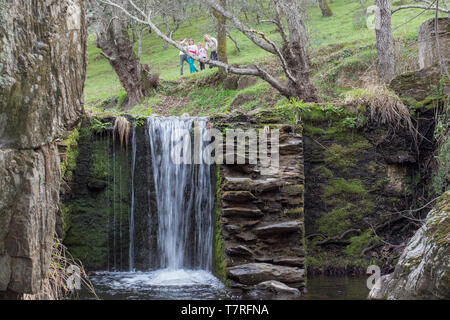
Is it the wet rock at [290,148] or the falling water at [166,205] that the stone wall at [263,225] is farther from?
the falling water at [166,205]

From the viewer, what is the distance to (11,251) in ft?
11.6

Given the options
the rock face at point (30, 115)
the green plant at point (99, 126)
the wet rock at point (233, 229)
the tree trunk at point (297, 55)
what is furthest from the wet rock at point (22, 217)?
the tree trunk at point (297, 55)

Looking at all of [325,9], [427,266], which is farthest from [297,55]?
[325,9]

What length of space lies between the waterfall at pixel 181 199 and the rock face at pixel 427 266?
488 cm

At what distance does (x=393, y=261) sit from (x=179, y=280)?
365cm

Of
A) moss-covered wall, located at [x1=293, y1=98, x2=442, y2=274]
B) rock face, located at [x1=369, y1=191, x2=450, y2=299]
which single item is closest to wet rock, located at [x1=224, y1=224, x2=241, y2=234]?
moss-covered wall, located at [x1=293, y1=98, x2=442, y2=274]

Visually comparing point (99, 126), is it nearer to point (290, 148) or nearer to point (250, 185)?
point (250, 185)

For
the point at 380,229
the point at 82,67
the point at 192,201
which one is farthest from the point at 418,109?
the point at 82,67

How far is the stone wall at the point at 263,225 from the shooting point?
698cm

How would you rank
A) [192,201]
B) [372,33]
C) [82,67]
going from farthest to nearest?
[372,33] → [192,201] → [82,67]

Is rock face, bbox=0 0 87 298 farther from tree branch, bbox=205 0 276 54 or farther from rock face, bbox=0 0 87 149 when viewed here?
tree branch, bbox=205 0 276 54

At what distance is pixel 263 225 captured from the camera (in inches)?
293

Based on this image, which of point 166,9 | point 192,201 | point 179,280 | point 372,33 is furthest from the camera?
point 166,9

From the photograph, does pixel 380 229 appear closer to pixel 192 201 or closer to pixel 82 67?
pixel 192 201
